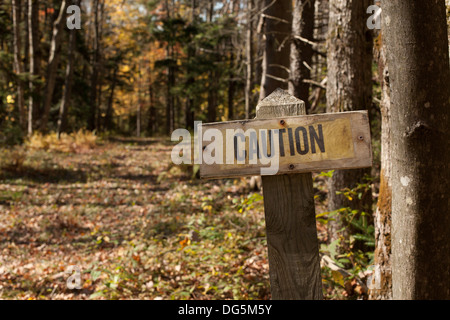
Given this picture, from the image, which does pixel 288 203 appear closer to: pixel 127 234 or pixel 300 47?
pixel 127 234

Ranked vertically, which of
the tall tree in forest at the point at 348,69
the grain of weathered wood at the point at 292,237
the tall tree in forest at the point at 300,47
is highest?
the tall tree in forest at the point at 300,47

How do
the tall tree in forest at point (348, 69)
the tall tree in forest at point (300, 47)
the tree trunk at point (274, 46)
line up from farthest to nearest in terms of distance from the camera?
the tree trunk at point (274, 46), the tall tree in forest at point (300, 47), the tall tree in forest at point (348, 69)

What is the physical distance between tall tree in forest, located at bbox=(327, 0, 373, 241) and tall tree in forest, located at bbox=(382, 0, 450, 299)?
7.79 feet

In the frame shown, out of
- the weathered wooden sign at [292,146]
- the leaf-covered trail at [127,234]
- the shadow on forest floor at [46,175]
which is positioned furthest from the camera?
the shadow on forest floor at [46,175]

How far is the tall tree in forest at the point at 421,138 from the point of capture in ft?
6.08

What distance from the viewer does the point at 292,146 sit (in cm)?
172

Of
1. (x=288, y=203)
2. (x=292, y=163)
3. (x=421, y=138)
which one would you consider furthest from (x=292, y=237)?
(x=421, y=138)

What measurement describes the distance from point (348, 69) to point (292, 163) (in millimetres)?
3169

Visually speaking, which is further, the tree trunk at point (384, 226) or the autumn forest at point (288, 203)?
the tree trunk at point (384, 226)

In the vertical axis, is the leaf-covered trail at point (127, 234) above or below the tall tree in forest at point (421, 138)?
below

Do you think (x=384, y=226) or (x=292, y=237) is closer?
(x=292, y=237)

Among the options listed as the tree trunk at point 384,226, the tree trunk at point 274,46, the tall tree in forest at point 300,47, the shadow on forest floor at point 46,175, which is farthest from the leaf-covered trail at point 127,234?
the tree trunk at point 274,46

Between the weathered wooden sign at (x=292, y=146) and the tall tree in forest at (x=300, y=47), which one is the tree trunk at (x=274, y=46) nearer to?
the tall tree in forest at (x=300, y=47)

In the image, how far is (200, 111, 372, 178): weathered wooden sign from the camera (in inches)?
67.2
